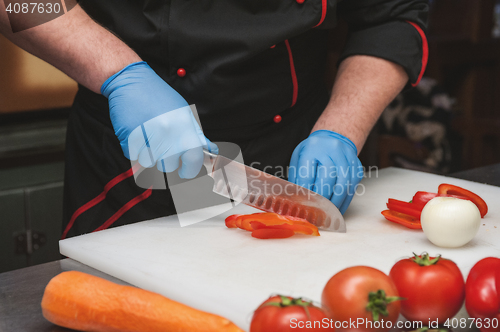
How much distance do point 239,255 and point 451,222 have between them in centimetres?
42

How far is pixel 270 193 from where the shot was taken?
1.16 meters

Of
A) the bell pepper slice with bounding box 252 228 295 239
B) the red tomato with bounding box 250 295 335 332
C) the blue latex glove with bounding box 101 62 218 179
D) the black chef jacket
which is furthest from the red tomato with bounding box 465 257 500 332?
the black chef jacket

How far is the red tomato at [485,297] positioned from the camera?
65cm

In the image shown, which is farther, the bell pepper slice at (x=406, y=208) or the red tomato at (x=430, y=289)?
the bell pepper slice at (x=406, y=208)

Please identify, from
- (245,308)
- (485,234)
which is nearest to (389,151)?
(485,234)

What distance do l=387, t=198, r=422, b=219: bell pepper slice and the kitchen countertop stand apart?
0.65 m

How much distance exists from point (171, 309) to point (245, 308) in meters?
0.14

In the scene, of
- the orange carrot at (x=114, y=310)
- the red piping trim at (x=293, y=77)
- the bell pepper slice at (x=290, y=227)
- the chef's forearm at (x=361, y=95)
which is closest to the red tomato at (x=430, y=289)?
the orange carrot at (x=114, y=310)

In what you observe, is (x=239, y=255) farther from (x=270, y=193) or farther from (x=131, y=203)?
(x=131, y=203)

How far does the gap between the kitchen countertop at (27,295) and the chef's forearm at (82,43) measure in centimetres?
47

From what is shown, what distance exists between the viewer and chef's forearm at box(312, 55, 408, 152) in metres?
1.38

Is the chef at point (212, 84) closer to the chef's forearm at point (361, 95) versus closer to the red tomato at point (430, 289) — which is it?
the chef's forearm at point (361, 95)

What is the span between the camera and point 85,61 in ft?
3.87

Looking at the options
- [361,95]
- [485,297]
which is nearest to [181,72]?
[361,95]
